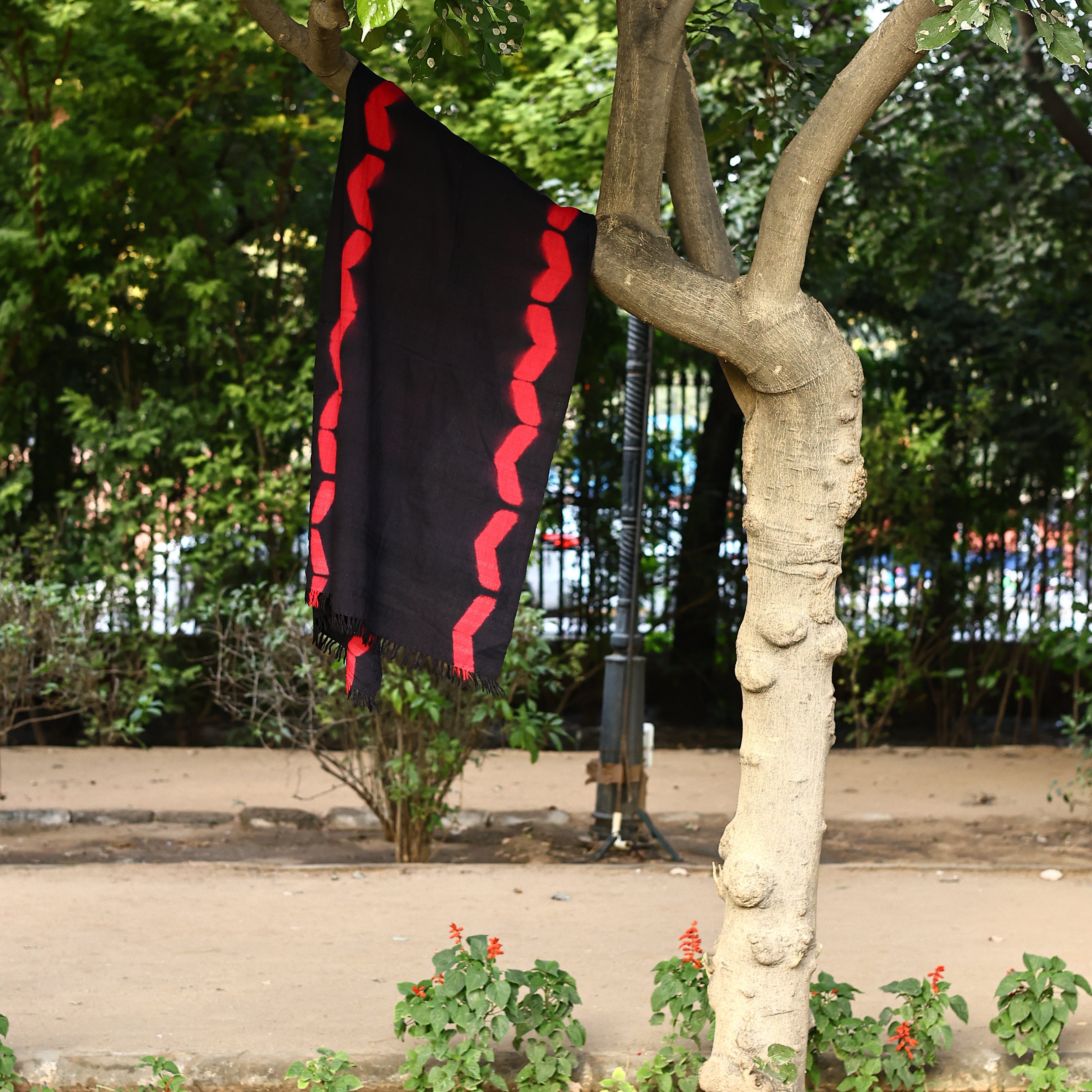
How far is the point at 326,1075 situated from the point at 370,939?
60.0 inches

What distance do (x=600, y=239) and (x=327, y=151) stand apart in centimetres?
642

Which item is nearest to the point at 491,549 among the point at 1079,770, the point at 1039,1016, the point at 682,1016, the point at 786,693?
the point at 786,693

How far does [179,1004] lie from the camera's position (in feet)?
12.9

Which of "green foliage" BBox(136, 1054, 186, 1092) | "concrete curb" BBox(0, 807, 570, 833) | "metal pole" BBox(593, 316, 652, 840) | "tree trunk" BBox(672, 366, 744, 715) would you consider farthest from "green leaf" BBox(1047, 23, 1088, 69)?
"tree trunk" BBox(672, 366, 744, 715)

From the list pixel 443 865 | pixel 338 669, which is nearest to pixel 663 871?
pixel 443 865

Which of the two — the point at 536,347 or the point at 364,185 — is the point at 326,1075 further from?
the point at 364,185

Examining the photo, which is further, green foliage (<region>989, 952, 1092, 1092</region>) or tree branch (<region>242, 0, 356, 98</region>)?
green foliage (<region>989, 952, 1092, 1092</region>)

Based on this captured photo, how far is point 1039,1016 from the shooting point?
3.45m

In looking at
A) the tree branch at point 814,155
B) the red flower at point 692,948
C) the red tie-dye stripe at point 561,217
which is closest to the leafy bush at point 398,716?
the red flower at point 692,948

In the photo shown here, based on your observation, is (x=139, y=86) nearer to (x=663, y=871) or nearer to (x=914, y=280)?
(x=914, y=280)

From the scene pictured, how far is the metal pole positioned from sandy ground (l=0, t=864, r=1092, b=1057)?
1.81 feet

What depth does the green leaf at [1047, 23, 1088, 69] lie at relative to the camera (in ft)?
8.13

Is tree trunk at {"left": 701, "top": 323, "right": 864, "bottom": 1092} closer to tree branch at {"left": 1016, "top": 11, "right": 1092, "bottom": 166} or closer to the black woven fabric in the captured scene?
the black woven fabric

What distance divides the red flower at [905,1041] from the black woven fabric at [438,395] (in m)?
1.51
